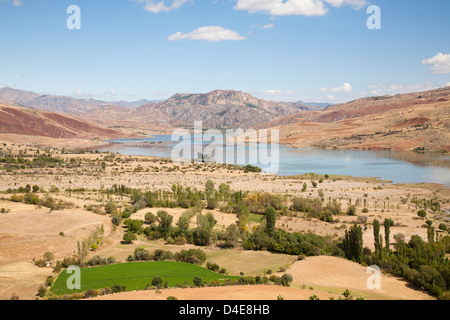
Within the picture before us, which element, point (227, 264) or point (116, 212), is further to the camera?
point (116, 212)

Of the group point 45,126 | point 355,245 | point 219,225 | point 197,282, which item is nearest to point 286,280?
point 197,282

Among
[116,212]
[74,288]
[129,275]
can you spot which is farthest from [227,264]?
[116,212]

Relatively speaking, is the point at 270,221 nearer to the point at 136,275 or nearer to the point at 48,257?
the point at 136,275

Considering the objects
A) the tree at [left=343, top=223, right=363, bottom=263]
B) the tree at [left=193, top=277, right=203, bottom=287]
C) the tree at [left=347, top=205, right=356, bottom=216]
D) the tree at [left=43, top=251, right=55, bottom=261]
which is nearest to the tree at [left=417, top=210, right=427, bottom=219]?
the tree at [left=347, top=205, right=356, bottom=216]

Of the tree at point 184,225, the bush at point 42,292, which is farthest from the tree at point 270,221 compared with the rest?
the bush at point 42,292

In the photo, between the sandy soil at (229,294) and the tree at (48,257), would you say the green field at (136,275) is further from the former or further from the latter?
the tree at (48,257)

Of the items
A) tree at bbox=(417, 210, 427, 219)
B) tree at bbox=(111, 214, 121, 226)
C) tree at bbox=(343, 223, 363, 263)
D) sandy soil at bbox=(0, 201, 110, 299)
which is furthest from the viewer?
tree at bbox=(417, 210, 427, 219)

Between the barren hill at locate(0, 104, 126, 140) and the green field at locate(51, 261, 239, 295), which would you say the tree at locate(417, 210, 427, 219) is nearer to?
the green field at locate(51, 261, 239, 295)

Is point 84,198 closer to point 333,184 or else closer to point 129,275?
point 129,275
